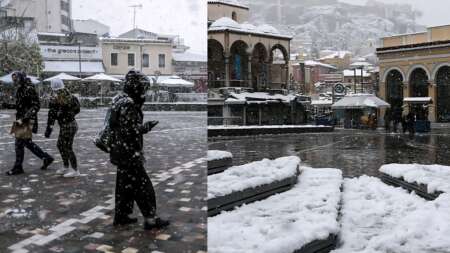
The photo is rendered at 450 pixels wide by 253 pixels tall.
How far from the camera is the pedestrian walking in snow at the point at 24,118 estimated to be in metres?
1.79

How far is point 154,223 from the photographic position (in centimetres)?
181

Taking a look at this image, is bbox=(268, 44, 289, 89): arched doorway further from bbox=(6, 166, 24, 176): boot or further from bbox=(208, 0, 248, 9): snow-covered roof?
bbox=(6, 166, 24, 176): boot

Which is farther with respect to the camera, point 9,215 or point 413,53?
point 413,53

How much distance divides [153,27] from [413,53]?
3.71 m

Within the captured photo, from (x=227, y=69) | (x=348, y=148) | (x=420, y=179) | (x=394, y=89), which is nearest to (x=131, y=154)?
(x=227, y=69)

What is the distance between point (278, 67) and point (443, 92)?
4.98 ft

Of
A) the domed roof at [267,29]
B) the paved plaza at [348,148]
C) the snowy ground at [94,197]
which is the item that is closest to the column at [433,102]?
the paved plaza at [348,148]

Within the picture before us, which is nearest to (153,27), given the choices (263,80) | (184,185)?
(184,185)

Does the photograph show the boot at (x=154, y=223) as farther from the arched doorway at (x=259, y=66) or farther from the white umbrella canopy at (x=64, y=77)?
the arched doorway at (x=259, y=66)

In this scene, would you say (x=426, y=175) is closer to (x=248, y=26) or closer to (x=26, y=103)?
(x=248, y=26)

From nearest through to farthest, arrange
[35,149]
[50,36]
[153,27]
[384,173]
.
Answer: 1. [153,27]
2. [50,36]
3. [35,149]
4. [384,173]

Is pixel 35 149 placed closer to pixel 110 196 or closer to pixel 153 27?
pixel 110 196

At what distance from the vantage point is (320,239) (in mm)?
1999

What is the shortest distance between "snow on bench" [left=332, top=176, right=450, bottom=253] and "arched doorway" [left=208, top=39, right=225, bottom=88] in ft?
3.80
